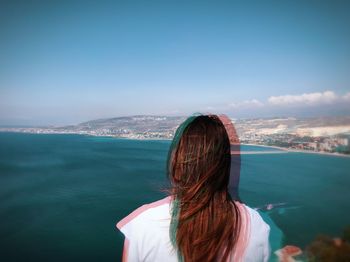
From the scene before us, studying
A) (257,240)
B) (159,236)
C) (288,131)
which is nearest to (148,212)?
(159,236)

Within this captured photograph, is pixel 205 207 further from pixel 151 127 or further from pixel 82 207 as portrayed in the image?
pixel 151 127

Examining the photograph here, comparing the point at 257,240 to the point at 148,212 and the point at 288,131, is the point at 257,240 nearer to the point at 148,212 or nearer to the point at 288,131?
the point at 148,212

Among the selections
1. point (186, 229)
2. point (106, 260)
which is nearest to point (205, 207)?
point (186, 229)

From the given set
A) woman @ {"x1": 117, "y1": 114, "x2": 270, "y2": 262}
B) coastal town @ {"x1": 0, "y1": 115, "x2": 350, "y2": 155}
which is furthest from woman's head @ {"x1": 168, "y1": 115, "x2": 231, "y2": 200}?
coastal town @ {"x1": 0, "y1": 115, "x2": 350, "y2": 155}

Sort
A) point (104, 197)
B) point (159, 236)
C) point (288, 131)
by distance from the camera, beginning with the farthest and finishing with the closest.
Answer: point (288, 131) → point (104, 197) → point (159, 236)

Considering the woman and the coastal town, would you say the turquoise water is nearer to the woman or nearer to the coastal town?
the coastal town

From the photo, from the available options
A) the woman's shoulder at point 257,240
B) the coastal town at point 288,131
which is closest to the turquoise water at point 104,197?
the coastal town at point 288,131
